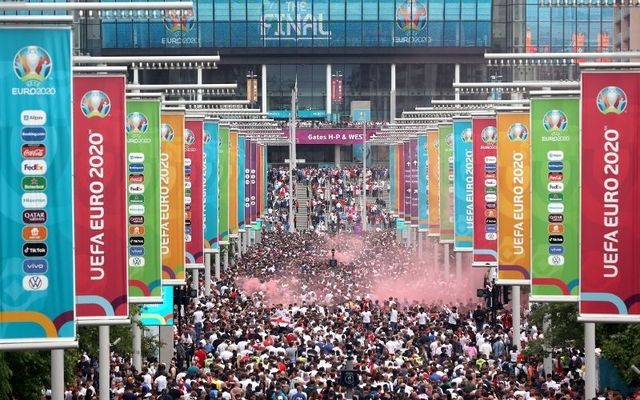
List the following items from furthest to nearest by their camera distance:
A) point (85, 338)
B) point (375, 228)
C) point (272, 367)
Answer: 1. point (375, 228)
2. point (272, 367)
3. point (85, 338)

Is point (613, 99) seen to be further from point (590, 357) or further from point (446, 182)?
point (446, 182)

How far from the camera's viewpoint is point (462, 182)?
42594mm

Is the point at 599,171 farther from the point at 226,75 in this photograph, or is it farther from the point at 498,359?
the point at 226,75

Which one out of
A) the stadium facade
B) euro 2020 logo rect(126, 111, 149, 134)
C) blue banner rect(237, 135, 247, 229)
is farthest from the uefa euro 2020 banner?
the stadium facade

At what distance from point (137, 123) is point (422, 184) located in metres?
32.8

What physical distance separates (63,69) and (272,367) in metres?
17.4

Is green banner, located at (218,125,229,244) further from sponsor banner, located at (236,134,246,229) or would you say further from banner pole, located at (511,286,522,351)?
banner pole, located at (511,286,522,351)

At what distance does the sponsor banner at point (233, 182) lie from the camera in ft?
178

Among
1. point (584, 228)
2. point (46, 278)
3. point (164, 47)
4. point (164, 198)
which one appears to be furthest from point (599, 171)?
point (164, 47)

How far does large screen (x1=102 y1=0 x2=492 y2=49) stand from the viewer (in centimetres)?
11775

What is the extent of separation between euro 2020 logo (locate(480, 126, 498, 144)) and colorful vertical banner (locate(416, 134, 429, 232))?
18.6 metres

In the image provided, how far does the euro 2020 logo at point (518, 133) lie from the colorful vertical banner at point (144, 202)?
9246 millimetres

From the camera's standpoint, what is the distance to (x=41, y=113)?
16.1m

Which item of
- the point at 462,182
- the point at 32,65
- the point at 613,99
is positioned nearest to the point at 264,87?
the point at 462,182
